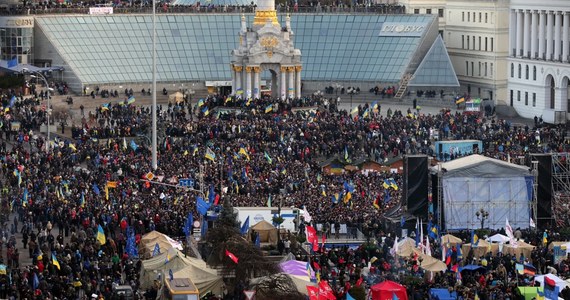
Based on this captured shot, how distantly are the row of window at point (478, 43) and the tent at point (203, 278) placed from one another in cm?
6449

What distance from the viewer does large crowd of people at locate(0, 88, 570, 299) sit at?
213 feet

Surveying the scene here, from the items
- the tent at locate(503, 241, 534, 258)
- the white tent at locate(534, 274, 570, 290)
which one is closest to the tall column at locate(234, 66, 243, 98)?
the tent at locate(503, 241, 534, 258)

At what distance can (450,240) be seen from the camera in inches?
2640

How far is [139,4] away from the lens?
12800 cm

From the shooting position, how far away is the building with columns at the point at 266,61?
4405 inches

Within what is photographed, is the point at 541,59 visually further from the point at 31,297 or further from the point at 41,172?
the point at 31,297

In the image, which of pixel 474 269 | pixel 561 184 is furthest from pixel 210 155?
pixel 474 269

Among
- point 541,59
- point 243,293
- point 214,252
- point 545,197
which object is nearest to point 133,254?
point 214,252

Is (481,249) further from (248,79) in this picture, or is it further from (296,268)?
(248,79)

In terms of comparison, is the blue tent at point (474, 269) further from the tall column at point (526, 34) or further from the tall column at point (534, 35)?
the tall column at point (526, 34)

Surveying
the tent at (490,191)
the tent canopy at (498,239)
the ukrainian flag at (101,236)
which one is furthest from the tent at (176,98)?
the tent canopy at (498,239)

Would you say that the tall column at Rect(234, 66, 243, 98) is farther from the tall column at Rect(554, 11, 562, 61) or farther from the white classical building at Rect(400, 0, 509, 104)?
the tall column at Rect(554, 11, 562, 61)

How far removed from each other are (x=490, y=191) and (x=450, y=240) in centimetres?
748

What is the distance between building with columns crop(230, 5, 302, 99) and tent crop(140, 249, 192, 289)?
163 feet
